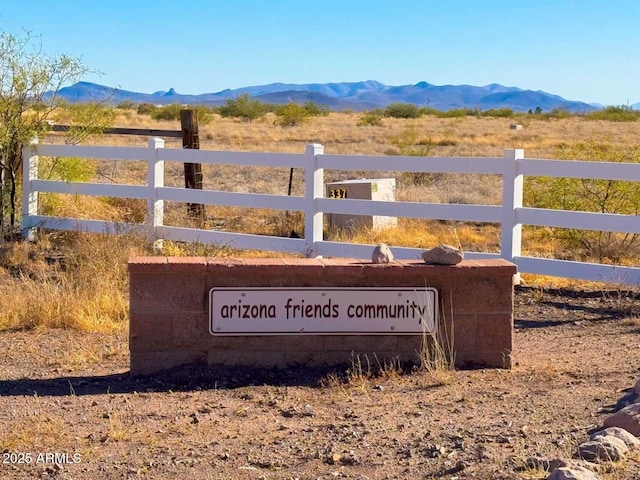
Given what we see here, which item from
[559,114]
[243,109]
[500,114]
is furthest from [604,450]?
[500,114]

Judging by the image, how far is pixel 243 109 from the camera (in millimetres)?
74062

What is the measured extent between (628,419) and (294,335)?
8.46ft

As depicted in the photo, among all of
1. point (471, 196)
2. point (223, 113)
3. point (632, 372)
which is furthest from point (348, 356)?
point (223, 113)

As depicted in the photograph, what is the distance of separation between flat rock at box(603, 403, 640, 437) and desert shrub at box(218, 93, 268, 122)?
70.1 meters

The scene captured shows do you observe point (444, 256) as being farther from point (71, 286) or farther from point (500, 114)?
point (500, 114)

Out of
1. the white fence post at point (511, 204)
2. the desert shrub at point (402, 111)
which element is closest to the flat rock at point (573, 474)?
the white fence post at point (511, 204)

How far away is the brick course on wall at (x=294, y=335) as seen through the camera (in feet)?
22.6

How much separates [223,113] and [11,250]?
64638 millimetres

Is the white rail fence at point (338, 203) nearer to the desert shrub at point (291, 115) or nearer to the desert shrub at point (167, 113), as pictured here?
the desert shrub at point (291, 115)

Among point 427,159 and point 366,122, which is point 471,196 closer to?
point 427,159

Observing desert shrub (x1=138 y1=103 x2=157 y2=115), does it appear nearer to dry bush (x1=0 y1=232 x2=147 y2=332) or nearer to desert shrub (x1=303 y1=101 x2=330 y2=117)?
desert shrub (x1=303 y1=101 x2=330 y2=117)

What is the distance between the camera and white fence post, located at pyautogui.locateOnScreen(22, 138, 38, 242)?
1420 centimetres

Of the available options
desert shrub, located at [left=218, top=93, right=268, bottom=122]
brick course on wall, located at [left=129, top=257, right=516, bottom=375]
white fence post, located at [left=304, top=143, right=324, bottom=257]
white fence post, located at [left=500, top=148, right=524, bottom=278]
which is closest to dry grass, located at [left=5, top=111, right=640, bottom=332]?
white fence post, located at [left=500, top=148, right=524, bottom=278]

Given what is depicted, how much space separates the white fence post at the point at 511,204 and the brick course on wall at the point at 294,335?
11.7 feet
